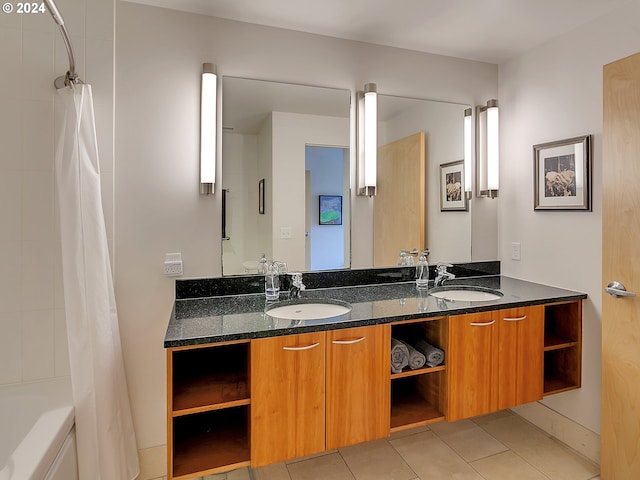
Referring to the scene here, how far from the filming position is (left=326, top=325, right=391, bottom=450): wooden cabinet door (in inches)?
63.1

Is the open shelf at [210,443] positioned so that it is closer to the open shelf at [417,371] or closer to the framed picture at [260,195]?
the open shelf at [417,371]

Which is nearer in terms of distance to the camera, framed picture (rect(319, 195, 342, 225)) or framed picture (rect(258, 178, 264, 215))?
framed picture (rect(258, 178, 264, 215))

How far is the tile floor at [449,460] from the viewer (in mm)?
1998

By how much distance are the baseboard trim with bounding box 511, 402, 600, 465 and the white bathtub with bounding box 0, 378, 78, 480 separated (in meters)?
2.49

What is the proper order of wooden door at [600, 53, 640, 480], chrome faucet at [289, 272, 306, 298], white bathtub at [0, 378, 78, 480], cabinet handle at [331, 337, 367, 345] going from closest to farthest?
white bathtub at [0, 378, 78, 480] → cabinet handle at [331, 337, 367, 345] → wooden door at [600, 53, 640, 480] → chrome faucet at [289, 272, 306, 298]

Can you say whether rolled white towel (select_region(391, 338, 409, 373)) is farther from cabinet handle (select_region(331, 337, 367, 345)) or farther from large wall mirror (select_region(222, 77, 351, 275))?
large wall mirror (select_region(222, 77, 351, 275))

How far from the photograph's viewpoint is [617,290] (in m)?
1.82

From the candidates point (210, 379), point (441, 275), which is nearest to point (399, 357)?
point (441, 275)

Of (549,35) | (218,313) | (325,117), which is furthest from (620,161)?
(218,313)

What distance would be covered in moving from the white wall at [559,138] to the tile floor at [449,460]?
0.82 feet

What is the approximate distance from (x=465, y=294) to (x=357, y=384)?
947 mm

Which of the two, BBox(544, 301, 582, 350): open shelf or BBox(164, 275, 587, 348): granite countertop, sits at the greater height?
BBox(164, 275, 587, 348): granite countertop

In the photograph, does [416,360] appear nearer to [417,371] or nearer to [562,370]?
[417,371]

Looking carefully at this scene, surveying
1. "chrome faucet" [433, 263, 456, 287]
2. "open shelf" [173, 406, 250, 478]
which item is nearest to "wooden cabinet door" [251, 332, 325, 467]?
"open shelf" [173, 406, 250, 478]
